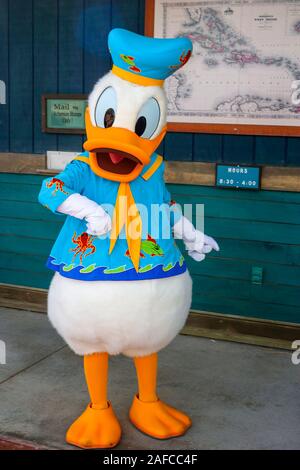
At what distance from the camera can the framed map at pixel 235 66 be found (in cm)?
445

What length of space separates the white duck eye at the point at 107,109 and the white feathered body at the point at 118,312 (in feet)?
2.47

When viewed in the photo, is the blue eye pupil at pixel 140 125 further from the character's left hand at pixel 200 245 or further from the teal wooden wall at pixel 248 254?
the teal wooden wall at pixel 248 254

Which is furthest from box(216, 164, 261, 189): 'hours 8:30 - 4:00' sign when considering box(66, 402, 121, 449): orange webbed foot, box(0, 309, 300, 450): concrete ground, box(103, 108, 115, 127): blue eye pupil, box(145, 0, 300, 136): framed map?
box(66, 402, 121, 449): orange webbed foot

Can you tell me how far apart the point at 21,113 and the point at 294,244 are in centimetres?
240

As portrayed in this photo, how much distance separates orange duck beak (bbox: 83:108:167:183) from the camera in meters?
3.01

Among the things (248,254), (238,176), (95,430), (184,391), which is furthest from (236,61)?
(95,430)

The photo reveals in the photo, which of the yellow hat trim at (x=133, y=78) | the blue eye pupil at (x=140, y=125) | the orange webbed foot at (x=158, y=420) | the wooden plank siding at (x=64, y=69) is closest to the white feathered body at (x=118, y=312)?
the orange webbed foot at (x=158, y=420)

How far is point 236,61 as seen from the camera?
458 centimetres

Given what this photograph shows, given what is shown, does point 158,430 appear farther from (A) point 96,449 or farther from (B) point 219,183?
(B) point 219,183

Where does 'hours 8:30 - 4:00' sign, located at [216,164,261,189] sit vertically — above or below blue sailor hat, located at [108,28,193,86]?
below

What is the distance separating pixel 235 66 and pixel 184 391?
87.3 inches

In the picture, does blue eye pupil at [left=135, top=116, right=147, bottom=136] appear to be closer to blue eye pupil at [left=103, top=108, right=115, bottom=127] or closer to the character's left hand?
blue eye pupil at [left=103, top=108, right=115, bottom=127]

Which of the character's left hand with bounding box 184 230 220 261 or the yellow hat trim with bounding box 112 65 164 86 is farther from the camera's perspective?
the character's left hand with bounding box 184 230 220 261

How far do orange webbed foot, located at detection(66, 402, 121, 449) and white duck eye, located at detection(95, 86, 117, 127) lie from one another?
145 centimetres
